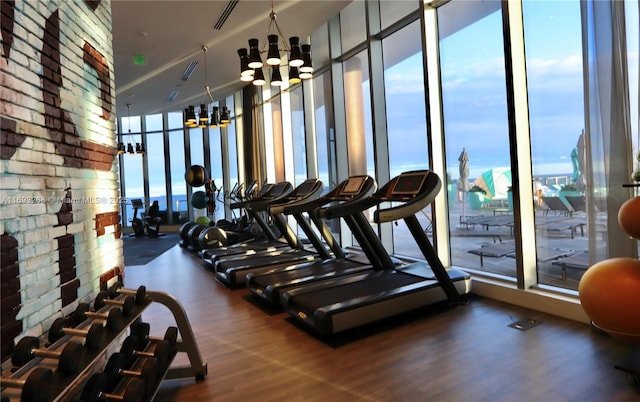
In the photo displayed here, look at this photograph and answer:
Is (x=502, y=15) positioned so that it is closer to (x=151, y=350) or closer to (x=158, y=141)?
(x=151, y=350)

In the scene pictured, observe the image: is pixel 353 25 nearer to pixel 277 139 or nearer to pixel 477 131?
pixel 477 131

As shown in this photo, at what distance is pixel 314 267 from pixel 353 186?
117 centimetres

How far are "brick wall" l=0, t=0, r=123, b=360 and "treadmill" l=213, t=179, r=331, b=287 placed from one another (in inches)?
91.7

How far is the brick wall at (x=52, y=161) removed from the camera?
1711 millimetres

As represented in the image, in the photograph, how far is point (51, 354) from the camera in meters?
1.55


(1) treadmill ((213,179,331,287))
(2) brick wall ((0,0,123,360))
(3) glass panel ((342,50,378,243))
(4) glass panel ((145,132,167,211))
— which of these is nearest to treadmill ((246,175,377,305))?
(1) treadmill ((213,179,331,287))

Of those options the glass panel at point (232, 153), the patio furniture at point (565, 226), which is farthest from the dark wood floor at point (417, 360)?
the glass panel at point (232, 153)

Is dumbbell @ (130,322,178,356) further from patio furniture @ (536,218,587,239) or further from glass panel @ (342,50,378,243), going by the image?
glass panel @ (342,50,378,243)

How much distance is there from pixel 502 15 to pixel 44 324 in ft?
14.7

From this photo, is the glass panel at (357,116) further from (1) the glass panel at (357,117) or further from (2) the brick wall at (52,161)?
(2) the brick wall at (52,161)

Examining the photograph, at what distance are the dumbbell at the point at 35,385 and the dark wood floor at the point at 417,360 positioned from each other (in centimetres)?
119

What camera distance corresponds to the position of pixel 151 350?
95.8 inches

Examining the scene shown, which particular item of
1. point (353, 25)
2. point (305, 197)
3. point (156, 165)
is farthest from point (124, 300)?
point (156, 165)

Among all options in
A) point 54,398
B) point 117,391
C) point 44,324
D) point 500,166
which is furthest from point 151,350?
point 500,166
